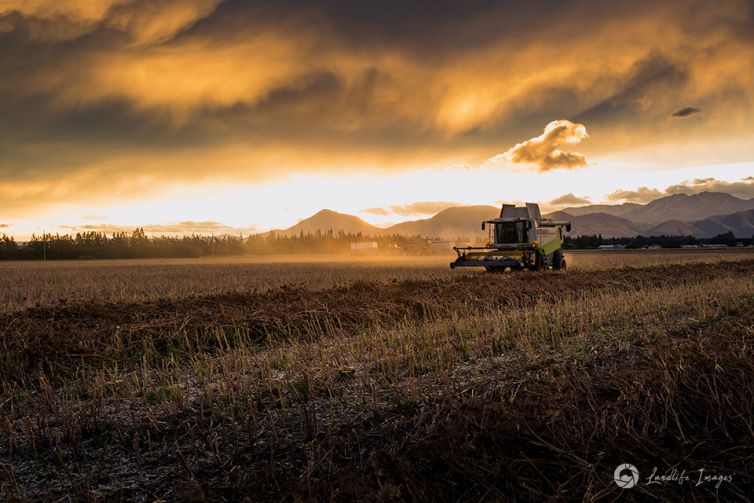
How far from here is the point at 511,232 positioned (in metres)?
25.3

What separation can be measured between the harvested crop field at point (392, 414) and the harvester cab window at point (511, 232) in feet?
50.0

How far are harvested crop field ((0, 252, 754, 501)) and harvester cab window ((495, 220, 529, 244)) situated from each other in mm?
15243

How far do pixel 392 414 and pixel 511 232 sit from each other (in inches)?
850

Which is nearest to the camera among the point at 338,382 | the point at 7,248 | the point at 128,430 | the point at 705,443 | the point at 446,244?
the point at 705,443

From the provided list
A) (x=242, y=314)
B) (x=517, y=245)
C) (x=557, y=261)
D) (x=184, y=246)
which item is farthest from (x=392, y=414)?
(x=184, y=246)

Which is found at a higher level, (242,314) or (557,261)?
(242,314)

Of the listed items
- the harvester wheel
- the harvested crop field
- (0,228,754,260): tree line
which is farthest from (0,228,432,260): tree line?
the harvested crop field

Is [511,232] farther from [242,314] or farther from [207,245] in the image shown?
[207,245]

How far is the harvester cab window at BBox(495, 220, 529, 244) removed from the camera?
25125mm

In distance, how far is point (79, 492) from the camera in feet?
12.3

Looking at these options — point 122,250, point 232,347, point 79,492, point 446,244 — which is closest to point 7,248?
point 122,250

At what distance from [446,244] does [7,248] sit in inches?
2832

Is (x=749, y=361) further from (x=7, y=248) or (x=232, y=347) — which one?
(x=7, y=248)

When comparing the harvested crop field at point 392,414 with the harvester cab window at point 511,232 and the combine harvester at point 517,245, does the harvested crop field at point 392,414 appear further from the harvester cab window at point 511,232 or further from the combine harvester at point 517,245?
the harvester cab window at point 511,232
